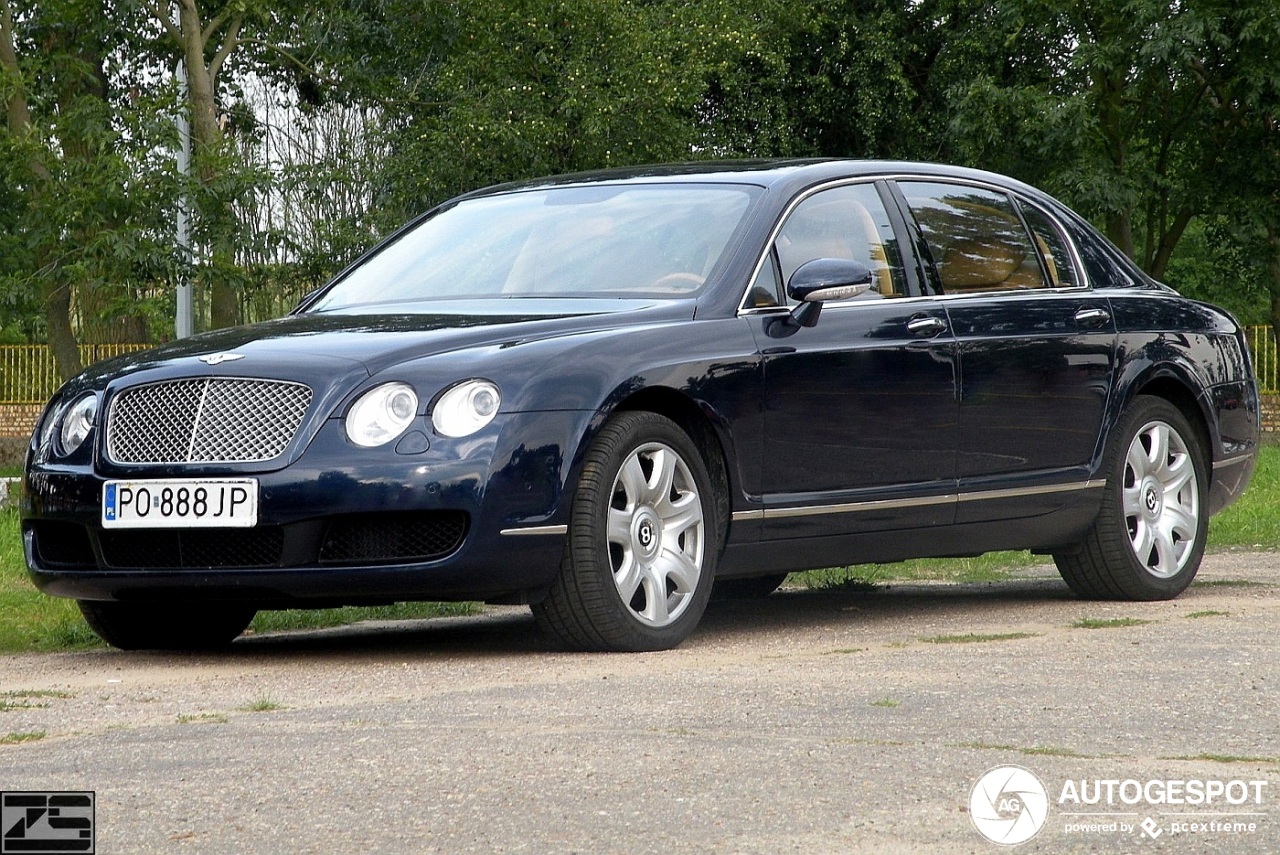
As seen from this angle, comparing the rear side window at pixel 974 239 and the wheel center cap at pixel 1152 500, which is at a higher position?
the rear side window at pixel 974 239

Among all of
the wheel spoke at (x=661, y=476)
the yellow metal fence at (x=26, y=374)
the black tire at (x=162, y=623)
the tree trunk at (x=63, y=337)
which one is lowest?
the yellow metal fence at (x=26, y=374)

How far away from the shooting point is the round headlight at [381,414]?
603 cm

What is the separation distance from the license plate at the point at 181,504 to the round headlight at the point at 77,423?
0.88 feet

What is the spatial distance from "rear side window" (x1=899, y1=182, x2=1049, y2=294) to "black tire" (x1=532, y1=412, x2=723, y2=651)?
5.51ft

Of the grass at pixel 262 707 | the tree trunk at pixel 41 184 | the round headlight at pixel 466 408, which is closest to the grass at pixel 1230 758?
the grass at pixel 262 707

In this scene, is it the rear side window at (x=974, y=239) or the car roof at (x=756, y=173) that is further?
the rear side window at (x=974, y=239)

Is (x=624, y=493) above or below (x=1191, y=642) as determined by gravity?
above

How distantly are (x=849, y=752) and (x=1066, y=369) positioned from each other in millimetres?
3896

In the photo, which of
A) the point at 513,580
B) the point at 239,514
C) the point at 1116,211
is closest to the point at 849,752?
the point at 513,580

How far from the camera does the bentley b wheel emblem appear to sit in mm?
6289

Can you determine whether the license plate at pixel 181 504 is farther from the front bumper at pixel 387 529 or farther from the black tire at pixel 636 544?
the black tire at pixel 636 544

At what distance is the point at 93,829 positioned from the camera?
3.71 meters

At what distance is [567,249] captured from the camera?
24.0ft

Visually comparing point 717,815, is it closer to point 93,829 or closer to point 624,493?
point 93,829
